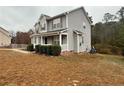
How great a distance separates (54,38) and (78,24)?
3.78 m

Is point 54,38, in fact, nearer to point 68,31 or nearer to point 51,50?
point 68,31

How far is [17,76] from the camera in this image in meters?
8.73

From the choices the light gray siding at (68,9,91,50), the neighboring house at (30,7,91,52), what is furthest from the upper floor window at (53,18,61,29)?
the light gray siding at (68,9,91,50)

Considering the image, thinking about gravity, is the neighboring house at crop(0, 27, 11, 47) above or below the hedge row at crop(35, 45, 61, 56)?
above

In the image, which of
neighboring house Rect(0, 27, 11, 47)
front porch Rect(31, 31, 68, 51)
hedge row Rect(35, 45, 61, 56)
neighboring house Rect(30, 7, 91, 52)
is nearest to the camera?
hedge row Rect(35, 45, 61, 56)

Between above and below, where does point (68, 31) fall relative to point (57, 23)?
below

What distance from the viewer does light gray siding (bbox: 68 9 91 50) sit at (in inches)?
936

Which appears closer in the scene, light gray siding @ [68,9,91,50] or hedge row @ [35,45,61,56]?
hedge row @ [35,45,61,56]

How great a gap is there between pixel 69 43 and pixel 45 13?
25.5 feet

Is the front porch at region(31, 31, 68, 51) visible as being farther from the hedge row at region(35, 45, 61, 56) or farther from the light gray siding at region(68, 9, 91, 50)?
the hedge row at region(35, 45, 61, 56)

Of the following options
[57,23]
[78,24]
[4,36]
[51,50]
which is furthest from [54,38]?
[4,36]

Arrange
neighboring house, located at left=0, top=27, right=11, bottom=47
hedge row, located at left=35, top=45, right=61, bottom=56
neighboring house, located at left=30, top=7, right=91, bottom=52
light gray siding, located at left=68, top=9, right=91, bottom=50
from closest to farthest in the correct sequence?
hedge row, located at left=35, top=45, right=61, bottom=56 → neighboring house, located at left=30, top=7, right=91, bottom=52 → light gray siding, located at left=68, top=9, right=91, bottom=50 → neighboring house, located at left=0, top=27, right=11, bottom=47

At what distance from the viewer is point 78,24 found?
25391mm

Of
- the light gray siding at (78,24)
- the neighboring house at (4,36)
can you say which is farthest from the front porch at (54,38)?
the neighboring house at (4,36)
